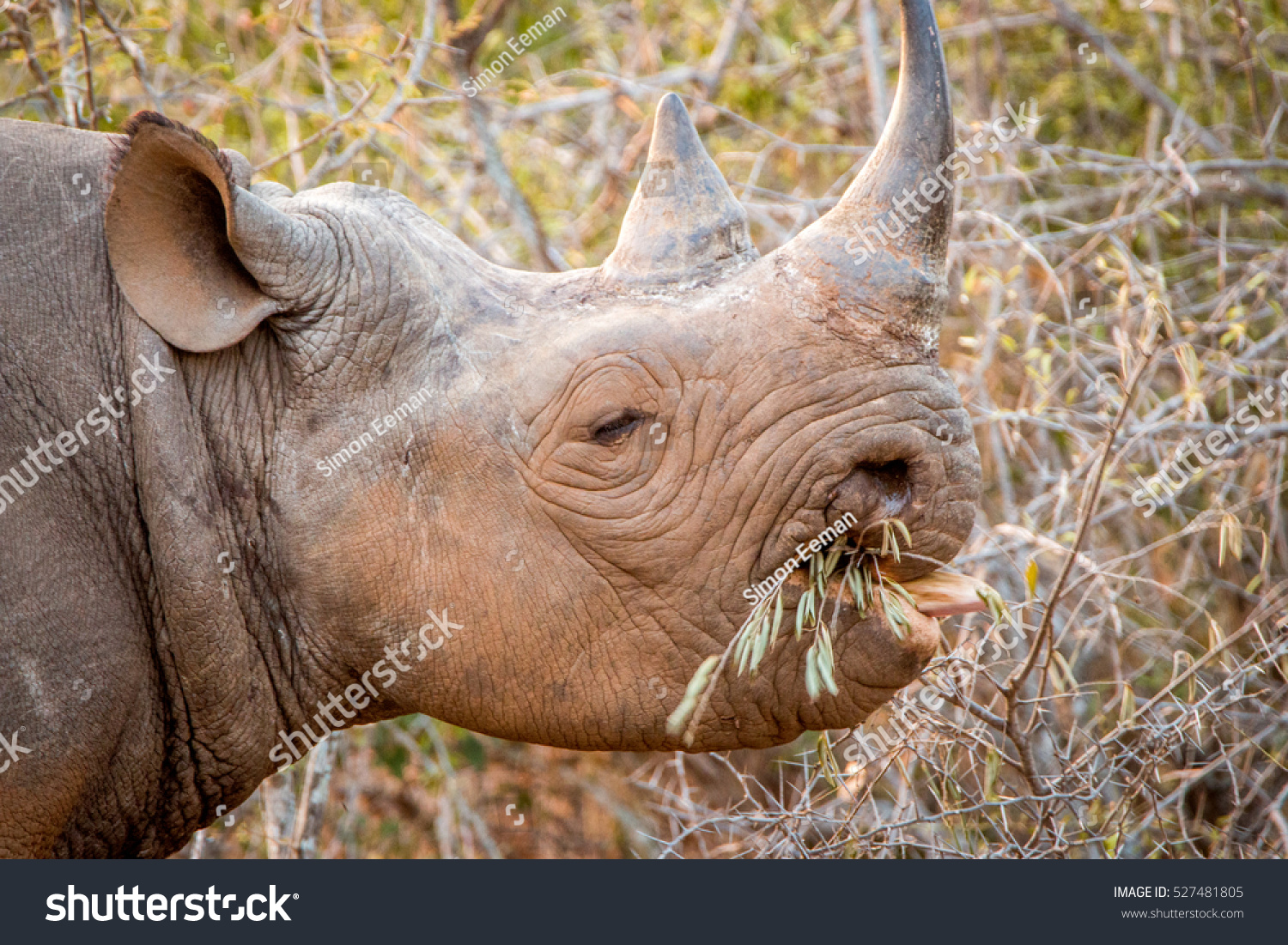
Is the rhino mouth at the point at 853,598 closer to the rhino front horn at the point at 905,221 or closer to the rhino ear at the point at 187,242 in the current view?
the rhino front horn at the point at 905,221

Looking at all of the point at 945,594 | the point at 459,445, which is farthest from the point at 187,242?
the point at 945,594

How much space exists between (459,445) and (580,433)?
30 centimetres

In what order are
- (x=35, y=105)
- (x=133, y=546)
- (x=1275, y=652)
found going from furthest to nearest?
(x=35, y=105) → (x=1275, y=652) → (x=133, y=546)

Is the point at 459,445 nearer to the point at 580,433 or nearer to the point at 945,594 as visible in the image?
the point at 580,433

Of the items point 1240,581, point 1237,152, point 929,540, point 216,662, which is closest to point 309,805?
point 216,662

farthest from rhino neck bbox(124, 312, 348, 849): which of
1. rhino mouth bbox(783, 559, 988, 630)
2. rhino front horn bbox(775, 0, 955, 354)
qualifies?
rhino front horn bbox(775, 0, 955, 354)

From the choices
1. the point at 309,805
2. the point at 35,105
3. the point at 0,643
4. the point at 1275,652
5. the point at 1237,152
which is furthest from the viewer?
the point at 1237,152

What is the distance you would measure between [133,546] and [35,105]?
4.12 m

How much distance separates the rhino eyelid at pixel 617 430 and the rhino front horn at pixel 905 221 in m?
0.53

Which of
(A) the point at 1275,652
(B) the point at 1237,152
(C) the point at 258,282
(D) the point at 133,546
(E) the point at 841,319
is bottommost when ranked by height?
(A) the point at 1275,652

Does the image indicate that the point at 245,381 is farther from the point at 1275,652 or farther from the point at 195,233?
the point at 1275,652

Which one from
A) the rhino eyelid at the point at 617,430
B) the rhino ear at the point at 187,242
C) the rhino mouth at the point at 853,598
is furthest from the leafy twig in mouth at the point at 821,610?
the rhino ear at the point at 187,242

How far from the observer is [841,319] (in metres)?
3.11

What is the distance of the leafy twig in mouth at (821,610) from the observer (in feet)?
10.1
